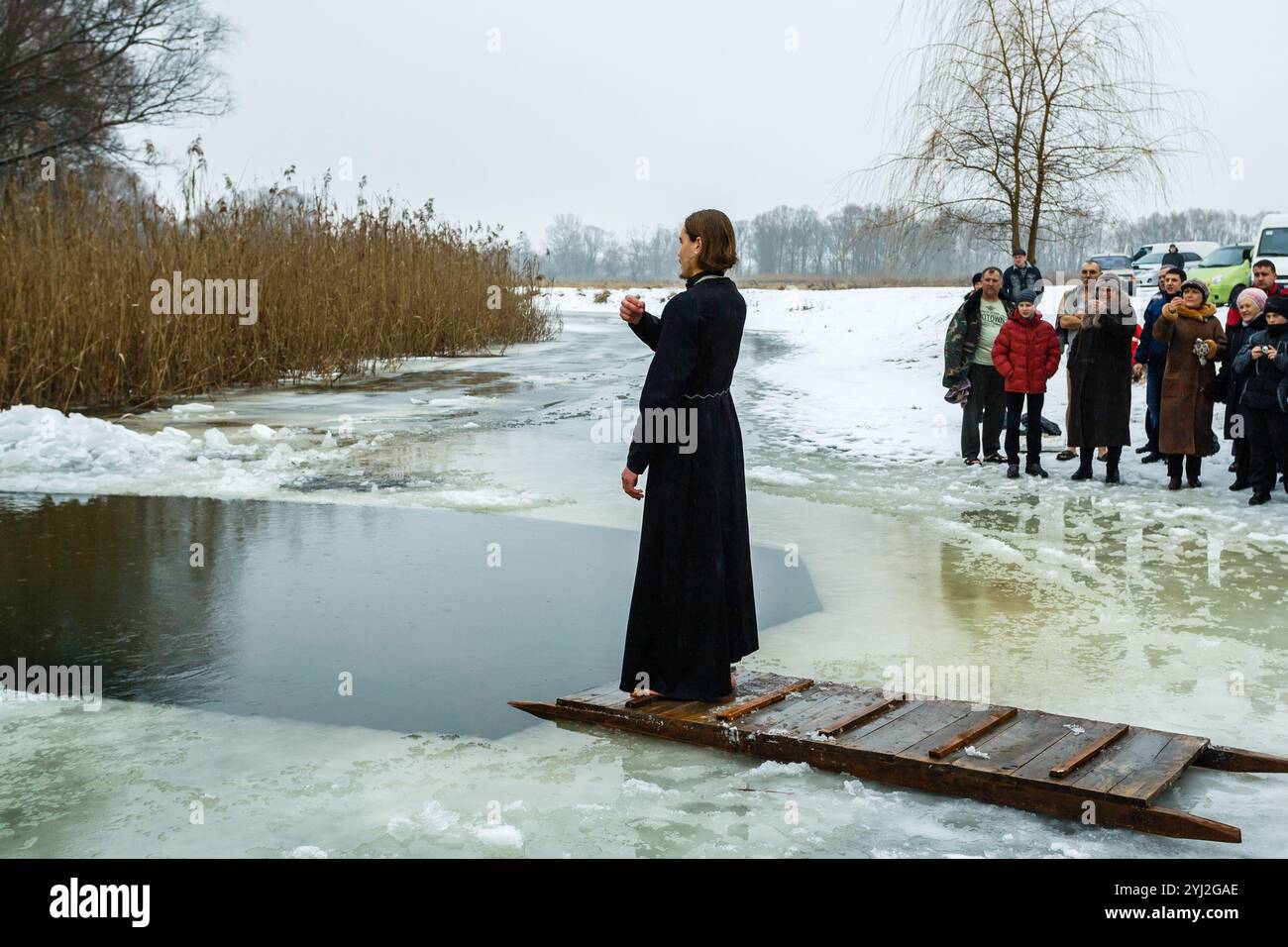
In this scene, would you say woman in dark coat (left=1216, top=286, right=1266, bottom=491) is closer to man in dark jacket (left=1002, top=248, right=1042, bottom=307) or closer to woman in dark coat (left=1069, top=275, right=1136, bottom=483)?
woman in dark coat (left=1069, top=275, right=1136, bottom=483)

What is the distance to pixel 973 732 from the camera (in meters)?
4.41

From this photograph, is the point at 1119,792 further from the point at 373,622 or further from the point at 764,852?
the point at 373,622

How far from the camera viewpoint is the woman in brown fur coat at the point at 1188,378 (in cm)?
1003

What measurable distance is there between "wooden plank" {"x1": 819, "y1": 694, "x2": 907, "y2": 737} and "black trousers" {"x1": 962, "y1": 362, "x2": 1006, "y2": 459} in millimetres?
6869

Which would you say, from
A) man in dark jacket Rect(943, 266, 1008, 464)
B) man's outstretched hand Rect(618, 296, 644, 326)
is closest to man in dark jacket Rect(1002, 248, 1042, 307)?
man in dark jacket Rect(943, 266, 1008, 464)

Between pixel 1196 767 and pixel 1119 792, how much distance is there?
74 centimetres

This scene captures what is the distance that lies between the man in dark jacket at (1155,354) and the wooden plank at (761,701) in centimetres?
640

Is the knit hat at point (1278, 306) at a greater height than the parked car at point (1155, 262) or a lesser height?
lesser

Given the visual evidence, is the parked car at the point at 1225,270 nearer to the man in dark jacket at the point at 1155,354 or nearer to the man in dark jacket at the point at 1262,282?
the man in dark jacket at the point at 1155,354

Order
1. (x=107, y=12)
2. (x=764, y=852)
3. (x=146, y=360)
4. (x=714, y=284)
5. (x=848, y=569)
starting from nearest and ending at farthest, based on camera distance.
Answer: (x=764, y=852), (x=714, y=284), (x=848, y=569), (x=146, y=360), (x=107, y=12)

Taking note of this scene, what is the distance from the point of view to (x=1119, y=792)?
12.6 ft

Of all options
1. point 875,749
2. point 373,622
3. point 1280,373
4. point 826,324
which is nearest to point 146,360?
point 373,622

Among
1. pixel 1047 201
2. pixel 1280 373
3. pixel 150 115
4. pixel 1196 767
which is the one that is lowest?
pixel 1196 767

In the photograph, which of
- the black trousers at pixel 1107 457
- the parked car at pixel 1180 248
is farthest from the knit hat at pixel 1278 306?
the parked car at pixel 1180 248
